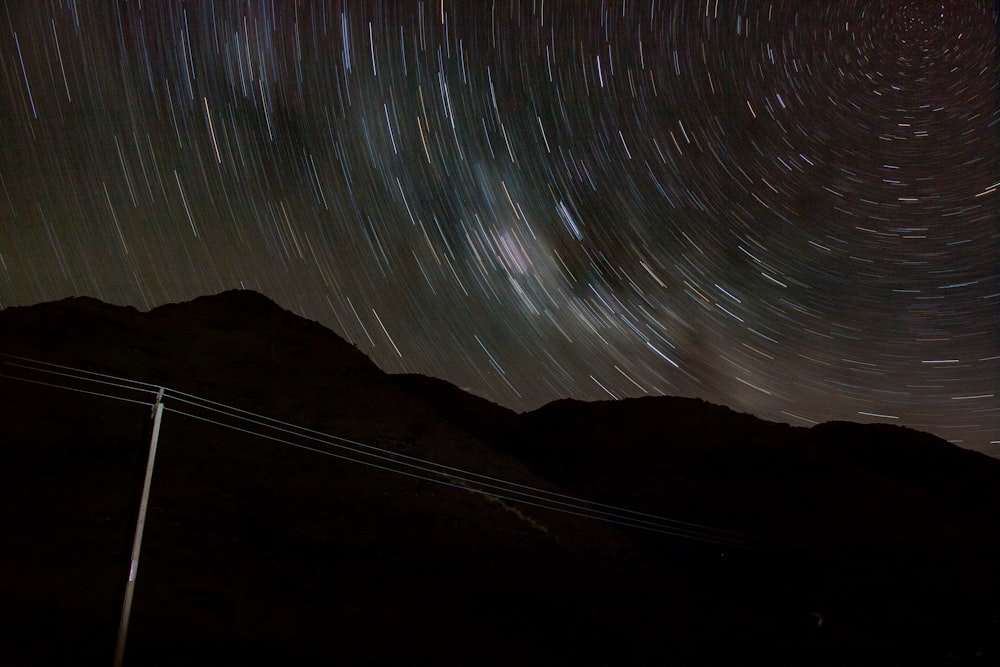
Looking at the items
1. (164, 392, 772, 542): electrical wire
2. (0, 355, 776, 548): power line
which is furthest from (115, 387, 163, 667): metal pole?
(164, 392, 772, 542): electrical wire

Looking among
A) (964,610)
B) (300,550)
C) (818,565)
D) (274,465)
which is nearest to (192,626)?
(300,550)

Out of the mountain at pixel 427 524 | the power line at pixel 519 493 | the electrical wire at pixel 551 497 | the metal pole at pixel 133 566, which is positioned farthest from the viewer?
the electrical wire at pixel 551 497

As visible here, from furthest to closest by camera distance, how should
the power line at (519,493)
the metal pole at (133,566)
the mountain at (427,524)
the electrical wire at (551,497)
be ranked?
the electrical wire at (551,497)
the power line at (519,493)
the mountain at (427,524)
the metal pole at (133,566)

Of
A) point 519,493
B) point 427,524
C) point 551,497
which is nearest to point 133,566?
point 427,524

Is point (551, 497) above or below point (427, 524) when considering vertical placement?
above

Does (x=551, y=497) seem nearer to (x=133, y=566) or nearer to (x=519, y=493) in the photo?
(x=519, y=493)

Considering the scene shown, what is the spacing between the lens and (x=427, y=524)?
23734mm

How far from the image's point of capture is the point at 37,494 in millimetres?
18859

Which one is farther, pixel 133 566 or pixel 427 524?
pixel 427 524

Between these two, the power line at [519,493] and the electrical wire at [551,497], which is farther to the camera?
the electrical wire at [551,497]

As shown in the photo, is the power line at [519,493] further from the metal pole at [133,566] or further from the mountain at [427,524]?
the metal pole at [133,566]

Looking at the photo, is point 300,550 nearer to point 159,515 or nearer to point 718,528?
point 159,515

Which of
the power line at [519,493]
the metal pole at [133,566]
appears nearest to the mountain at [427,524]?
the power line at [519,493]

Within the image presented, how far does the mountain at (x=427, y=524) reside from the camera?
14.6m
